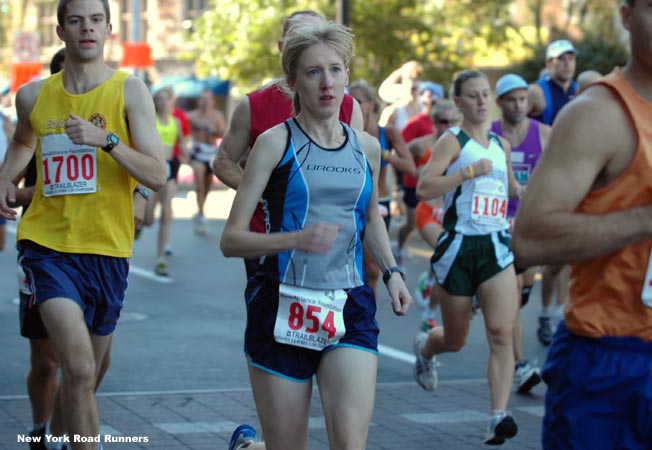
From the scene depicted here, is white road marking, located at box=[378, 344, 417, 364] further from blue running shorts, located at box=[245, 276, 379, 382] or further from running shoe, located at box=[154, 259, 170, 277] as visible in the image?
running shoe, located at box=[154, 259, 170, 277]

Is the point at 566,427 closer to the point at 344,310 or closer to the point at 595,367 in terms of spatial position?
the point at 595,367

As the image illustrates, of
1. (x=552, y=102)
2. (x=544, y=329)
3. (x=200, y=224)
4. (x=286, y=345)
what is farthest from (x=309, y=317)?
(x=200, y=224)

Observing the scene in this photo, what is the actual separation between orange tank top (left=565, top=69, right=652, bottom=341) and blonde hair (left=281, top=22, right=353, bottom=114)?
5.03ft

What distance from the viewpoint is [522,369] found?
8250 millimetres

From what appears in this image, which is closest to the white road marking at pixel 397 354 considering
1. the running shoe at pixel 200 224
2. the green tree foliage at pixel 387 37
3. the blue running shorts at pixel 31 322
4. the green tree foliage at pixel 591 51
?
the blue running shorts at pixel 31 322

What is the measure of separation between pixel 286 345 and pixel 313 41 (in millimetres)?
1078

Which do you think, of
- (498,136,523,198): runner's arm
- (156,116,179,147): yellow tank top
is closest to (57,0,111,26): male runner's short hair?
(498,136,523,198): runner's arm

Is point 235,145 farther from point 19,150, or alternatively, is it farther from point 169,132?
point 169,132

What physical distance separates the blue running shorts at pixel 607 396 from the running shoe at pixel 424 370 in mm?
4587

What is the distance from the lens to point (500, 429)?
6652 millimetres

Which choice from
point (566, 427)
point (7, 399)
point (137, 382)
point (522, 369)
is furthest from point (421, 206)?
point (566, 427)

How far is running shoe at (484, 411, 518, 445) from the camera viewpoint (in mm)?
6641

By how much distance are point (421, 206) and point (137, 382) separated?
9.90 feet

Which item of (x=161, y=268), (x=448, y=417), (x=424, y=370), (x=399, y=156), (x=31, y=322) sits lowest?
(x=161, y=268)
